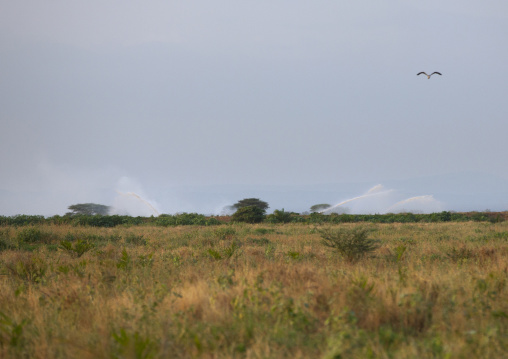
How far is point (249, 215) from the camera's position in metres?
33.5

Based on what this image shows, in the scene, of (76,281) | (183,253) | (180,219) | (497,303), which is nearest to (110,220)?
(180,219)

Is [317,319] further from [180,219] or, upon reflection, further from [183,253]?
[180,219]

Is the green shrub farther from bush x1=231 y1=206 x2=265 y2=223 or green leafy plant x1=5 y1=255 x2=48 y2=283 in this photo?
bush x1=231 y1=206 x2=265 y2=223

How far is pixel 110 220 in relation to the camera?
103 feet

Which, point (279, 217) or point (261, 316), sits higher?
point (279, 217)

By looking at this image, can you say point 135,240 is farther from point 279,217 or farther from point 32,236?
point 279,217

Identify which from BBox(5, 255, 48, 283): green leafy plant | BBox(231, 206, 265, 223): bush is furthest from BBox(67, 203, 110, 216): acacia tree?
BBox(5, 255, 48, 283): green leafy plant

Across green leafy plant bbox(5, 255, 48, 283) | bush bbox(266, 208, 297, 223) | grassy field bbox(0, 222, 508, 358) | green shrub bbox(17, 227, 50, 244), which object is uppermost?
bush bbox(266, 208, 297, 223)

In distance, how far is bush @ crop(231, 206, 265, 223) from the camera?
3347cm

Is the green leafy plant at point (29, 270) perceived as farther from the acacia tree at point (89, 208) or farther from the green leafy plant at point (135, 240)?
the acacia tree at point (89, 208)

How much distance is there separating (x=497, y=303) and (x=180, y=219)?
27930mm

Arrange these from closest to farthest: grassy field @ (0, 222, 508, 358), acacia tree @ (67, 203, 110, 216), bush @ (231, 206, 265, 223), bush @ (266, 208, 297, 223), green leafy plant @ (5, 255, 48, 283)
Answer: grassy field @ (0, 222, 508, 358) < green leafy plant @ (5, 255, 48, 283) < bush @ (266, 208, 297, 223) < bush @ (231, 206, 265, 223) < acacia tree @ (67, 203, 110, 216)

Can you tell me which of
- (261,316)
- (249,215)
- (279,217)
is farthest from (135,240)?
(279,217)

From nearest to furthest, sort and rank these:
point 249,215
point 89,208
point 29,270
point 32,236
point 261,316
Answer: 1. point 261,316
2. point 29,270
3. point 32,236
4. point 249,215
5. point 89,208
